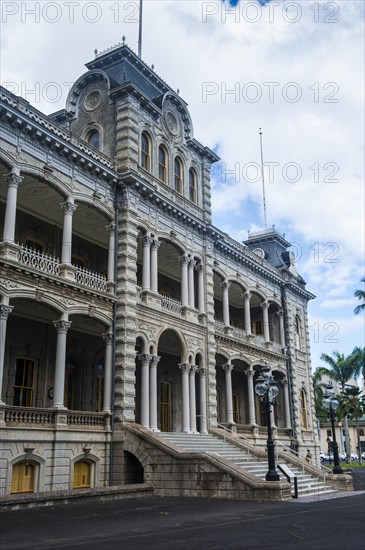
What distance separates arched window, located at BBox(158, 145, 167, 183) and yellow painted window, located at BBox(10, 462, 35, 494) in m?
14.2

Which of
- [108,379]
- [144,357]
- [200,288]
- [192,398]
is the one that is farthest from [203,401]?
[108,379]

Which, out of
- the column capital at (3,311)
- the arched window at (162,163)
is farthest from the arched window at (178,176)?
the column capital at (3,311)

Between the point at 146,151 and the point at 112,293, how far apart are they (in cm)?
733

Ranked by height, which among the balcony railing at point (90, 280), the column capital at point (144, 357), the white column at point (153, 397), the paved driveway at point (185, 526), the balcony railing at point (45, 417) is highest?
the balcony railing at point (90, 280)

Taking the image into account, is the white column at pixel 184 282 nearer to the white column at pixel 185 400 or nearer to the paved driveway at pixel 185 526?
the white column at pixel 185 400

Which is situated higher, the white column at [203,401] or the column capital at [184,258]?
the column capital at [184,258]

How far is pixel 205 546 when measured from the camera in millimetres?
9172

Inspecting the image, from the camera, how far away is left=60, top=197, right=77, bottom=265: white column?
20.6 metres

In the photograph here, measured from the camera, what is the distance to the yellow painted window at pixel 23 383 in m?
21.1

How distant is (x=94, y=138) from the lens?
1012 inches

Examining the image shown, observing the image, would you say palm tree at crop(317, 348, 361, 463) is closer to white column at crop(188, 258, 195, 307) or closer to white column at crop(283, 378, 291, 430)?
white column at crop(283, 378, 291, 430)

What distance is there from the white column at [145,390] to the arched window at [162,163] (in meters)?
8.70

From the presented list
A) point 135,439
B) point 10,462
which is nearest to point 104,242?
point 135,439

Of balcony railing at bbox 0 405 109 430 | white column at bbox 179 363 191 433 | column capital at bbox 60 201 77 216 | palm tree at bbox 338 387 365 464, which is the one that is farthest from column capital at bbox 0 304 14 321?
palm tree at bbox 338 387 365 464
